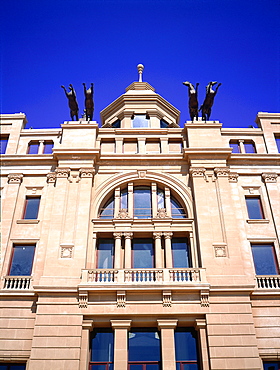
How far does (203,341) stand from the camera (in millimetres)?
Result: 20859

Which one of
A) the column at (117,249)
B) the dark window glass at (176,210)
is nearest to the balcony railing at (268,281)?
the dark window glass at (176,210)

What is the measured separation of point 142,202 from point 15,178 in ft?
29.0

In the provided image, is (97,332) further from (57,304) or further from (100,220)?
(100,220)

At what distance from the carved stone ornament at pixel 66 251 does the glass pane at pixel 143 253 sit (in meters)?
3.87

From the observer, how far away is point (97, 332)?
2194 centimetres

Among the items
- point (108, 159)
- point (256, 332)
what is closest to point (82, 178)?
point (108, 159)

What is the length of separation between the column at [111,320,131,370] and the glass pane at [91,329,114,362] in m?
0.62

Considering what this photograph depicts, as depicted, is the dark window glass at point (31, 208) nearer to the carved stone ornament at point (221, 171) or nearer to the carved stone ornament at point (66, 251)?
the carved stone ornament at point (66, 251)

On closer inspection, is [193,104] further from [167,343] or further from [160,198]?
[167,343]

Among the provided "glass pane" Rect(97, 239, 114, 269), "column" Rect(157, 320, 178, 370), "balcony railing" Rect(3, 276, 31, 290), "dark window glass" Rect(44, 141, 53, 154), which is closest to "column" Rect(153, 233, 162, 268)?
"glass pane" Rect(97, 239, 114, 269)

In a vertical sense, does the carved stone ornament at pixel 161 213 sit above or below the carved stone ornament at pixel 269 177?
below

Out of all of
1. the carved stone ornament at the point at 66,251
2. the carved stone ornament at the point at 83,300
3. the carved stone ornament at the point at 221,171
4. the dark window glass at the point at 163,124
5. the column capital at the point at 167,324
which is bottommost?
the column capital at the point at 167,324

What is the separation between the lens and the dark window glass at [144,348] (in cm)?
2092

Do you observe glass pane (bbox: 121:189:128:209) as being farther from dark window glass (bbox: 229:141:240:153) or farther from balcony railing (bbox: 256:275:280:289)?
balcony railing (bbox: 256:275:280:289)
